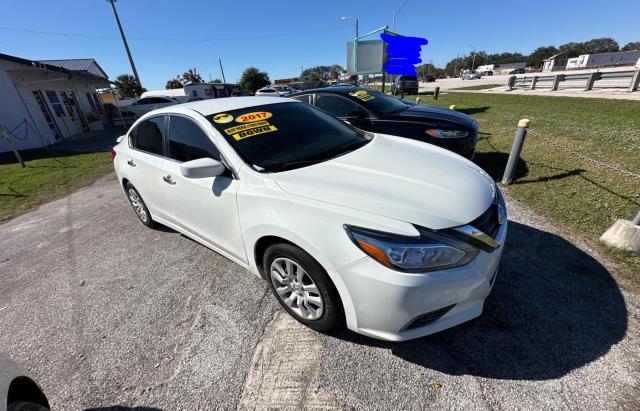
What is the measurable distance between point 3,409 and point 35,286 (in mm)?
2586

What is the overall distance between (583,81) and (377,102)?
65.6ft

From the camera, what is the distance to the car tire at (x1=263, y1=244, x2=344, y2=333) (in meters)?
1.87

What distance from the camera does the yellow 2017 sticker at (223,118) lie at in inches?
99.7

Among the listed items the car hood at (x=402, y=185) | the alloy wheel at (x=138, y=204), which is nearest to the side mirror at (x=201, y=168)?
the car hood at (x=402, y=185)

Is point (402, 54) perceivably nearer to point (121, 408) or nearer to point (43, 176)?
point (43, 176)

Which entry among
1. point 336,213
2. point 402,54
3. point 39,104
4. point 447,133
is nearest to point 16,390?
point 336,213

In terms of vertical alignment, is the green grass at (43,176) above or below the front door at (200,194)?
below

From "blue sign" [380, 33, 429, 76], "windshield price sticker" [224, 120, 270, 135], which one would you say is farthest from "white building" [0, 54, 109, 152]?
"blue sign" [380, 33, 429, 76]

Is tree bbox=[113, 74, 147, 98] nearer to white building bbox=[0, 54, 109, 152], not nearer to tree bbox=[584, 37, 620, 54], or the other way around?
white building bbox=[0, 54, 109, 152]

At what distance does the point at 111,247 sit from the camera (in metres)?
3.72

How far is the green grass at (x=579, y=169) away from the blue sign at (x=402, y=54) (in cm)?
534

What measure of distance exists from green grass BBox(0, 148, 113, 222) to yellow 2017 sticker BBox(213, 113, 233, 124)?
17.9 feet

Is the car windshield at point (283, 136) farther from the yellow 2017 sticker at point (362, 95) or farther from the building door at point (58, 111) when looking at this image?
the building door at point (58, 111)

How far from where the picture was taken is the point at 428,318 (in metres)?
1.72
